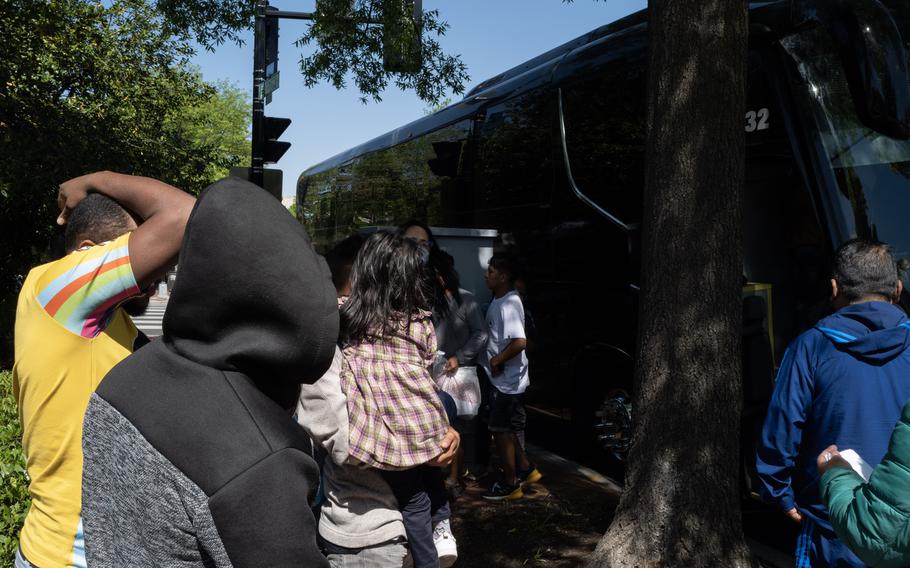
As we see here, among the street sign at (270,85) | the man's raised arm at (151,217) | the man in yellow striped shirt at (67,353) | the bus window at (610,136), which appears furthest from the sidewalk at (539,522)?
the street sign at (270,85)

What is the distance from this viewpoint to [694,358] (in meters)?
4.22

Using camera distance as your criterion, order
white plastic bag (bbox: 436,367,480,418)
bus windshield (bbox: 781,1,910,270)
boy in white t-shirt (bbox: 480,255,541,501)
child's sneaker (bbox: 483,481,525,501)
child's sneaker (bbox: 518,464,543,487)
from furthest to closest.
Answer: child's sneaker (bbox: 518,464,543,487) < boy in white t-shirt (bbox: 480,255,541,501) < child's sneaker (bbox: 483,481,525,501) < white plastic bag (bbox: 436,367,480,418) < bus windshield (bbox: 781,1,910,270)

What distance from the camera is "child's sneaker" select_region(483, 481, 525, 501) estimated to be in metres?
6.12

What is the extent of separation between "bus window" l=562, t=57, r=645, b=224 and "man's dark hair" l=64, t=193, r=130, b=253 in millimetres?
5066

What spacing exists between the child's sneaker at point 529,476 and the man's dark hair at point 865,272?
12.0 ft

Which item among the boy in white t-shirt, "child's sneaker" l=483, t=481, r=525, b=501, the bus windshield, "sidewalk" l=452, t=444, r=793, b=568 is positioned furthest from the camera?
the boy in white t-shirt

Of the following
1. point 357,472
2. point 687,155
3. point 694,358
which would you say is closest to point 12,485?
point 357,472

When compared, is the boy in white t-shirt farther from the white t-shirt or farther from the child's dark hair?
the child's dark hair

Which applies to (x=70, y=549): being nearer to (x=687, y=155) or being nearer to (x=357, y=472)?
(x=357, y=472)

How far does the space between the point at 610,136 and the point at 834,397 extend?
15.1ft

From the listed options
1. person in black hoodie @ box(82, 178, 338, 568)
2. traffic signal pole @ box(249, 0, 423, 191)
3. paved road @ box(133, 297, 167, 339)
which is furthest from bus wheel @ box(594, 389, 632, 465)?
paved road @ box(133, 297, 167, 339)

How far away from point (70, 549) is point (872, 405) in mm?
2549

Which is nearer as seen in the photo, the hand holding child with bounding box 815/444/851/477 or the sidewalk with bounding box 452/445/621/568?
the hand holding child with bounding box 815/444/851/477

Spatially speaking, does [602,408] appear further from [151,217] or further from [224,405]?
[224,405]
